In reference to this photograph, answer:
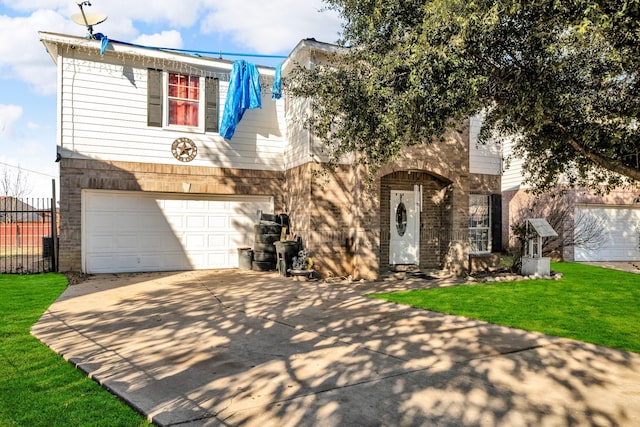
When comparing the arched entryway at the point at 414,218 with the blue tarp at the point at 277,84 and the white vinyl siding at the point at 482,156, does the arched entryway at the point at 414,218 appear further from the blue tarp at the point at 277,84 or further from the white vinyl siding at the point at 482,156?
the blue tarp at the point at 277,84

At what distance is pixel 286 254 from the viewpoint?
35.3ft

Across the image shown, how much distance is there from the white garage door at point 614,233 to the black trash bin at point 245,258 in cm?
1268

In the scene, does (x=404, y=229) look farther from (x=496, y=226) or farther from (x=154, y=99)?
(x=154, y=99)

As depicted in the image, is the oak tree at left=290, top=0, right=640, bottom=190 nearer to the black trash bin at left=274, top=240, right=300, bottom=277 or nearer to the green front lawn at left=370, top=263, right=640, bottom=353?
the green front lawn at left=370, top=263, right=640, bottom=353

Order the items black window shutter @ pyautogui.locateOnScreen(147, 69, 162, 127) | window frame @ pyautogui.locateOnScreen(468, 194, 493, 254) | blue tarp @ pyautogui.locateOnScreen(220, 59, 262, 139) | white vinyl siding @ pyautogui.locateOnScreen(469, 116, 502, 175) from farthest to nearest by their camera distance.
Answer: window frame @ pyautogui.locateOnScreen(468, 194, 493, 254) → white vinyl siding @ pyautogui.locateOnScreen(469, 116, 502, 175) → blue tarp @ pyautogui.locateOnScreen(220, 59, 262, 139) → black window shutter @ pyautogui.locateOnScreen(147, 69, 162, 127)

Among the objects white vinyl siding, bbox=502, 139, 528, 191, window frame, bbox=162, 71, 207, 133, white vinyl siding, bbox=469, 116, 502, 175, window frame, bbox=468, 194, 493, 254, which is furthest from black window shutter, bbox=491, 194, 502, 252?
window frame, bbox=162, 71, 207, 133

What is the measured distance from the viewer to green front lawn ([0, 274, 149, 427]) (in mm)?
3121

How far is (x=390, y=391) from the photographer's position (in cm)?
372

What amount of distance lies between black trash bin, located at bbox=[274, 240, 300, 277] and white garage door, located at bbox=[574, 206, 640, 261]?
11925mm

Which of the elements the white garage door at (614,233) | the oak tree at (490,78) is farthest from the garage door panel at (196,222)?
the white garage door at (614,233)

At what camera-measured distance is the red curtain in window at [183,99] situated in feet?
39.4

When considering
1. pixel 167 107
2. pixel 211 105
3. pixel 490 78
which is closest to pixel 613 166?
pixel 490 78

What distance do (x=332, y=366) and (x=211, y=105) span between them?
9886 mm

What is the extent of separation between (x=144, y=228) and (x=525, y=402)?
10711 mm
